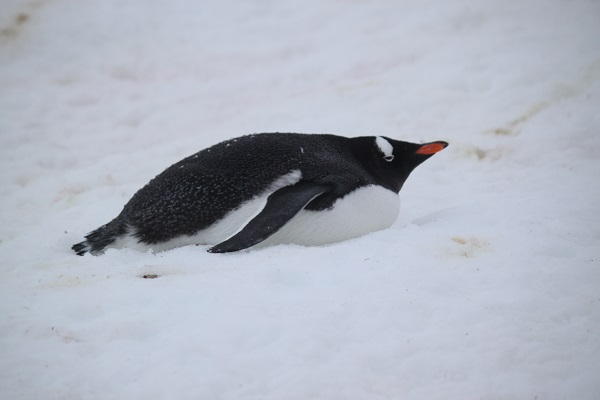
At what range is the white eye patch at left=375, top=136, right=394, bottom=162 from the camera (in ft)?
9.76

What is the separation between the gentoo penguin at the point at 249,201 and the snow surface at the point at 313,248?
14 cm

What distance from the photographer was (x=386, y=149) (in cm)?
298

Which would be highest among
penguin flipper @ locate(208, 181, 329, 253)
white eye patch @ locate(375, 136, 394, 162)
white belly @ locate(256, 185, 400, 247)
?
white eye patch @ locate(375, 136, 394, 162)

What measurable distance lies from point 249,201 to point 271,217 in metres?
0.19

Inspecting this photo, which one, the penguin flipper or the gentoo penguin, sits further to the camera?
the gentoo penguin

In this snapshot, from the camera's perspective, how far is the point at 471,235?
2.44m

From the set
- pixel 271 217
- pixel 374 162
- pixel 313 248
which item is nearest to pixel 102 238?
pixel 271 217

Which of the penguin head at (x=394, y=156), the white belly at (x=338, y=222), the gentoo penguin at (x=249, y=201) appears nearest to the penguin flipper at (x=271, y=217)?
the gentoo penguin at (x=249, y=201)

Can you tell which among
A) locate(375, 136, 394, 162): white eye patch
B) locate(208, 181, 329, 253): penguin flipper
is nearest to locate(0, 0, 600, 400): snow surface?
locate(208, 181, 329, 253): penguin flipper

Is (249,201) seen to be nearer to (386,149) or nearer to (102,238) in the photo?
(102,238)

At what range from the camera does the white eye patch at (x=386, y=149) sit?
297cm

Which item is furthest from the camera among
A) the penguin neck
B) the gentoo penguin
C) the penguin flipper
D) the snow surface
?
the penguin neck

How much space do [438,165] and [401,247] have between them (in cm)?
165

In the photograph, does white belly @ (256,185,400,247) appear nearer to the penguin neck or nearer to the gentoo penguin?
the gentoo penguin
